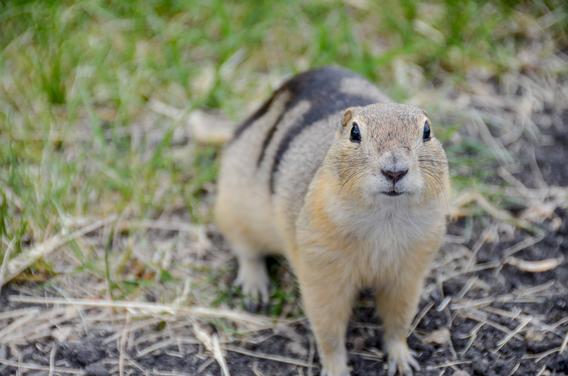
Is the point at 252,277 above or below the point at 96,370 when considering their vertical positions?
below

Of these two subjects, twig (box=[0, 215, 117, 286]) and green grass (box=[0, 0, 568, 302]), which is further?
green grass (box=[0, 0, 568, 302])

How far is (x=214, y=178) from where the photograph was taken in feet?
22.0

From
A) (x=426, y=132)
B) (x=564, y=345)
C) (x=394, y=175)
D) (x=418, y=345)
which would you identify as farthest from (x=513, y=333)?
(x=394, y=175)

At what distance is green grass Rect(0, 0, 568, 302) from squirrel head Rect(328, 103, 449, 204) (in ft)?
7.74

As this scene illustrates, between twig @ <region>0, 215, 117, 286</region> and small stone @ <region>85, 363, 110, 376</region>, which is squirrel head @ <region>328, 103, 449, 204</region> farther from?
twig @ <region>0, 215, 117, 286</region>

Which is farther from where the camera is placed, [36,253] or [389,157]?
[36,253]

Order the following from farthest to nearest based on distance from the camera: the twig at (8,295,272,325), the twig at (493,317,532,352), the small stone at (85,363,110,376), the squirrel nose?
the twig at (8,295,272,325), the twig at (493,317,532,352), the small stone at (85,363,110,376), the squirrel nose

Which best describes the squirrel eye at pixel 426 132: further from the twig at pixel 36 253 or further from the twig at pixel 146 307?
the twig at pixel 36 253

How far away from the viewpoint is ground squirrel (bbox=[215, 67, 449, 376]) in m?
4.11

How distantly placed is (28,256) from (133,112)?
2.23 metres

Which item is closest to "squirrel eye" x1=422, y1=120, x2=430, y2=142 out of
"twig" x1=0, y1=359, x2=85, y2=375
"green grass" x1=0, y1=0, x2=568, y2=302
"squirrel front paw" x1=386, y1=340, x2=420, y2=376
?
"squirrel front paw" x1=386, y1=340, x2=420, y2=376

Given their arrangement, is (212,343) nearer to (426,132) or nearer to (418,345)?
(418,345)

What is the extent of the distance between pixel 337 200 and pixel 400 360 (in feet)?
4.22

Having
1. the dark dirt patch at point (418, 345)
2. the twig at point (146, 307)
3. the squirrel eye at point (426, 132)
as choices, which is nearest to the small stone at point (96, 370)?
the dark dirt patch at point (418, 345)
